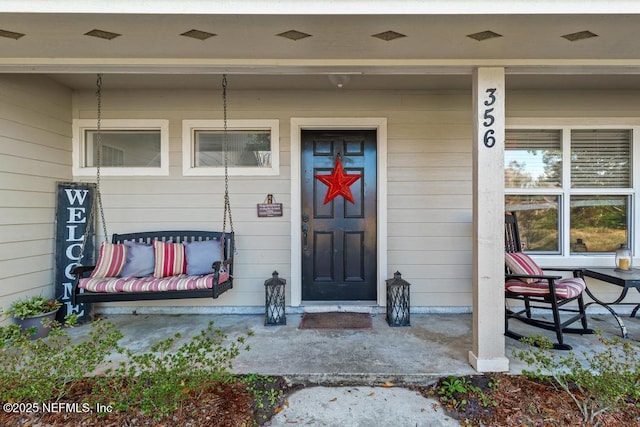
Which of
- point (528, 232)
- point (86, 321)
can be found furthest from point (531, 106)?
point (86, 321)

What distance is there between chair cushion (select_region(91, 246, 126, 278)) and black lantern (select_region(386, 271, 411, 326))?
250 centimetres

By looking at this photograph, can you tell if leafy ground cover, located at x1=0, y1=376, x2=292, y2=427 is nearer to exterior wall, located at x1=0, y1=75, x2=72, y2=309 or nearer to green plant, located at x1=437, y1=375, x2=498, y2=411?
green plant, located at x1=437, y1=375, x2=498, y2=411

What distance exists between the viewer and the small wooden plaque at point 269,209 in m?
3.36

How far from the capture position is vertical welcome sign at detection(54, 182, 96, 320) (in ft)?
10.1

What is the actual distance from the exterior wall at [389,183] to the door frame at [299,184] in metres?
0.06

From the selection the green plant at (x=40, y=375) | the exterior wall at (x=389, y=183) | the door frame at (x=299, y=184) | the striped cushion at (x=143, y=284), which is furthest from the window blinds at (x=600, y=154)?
the green plant at (x=40, y=375)

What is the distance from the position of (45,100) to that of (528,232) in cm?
503

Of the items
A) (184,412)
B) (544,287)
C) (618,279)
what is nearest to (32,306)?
(184,412)

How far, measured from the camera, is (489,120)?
2.16m

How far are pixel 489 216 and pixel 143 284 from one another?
2677 mm

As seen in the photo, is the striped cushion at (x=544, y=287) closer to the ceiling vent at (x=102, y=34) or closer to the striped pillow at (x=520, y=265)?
A: the striped pillow at (x=520, y=265)

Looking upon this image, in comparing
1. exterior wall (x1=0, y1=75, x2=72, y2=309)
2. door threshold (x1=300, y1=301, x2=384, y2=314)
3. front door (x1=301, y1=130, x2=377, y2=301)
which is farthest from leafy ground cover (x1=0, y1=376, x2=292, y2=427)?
front door (x1=301, y1=130, x2=377, y2=301)

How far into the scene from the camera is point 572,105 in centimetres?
332

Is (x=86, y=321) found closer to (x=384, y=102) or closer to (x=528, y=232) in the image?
(x=384, y=102)
